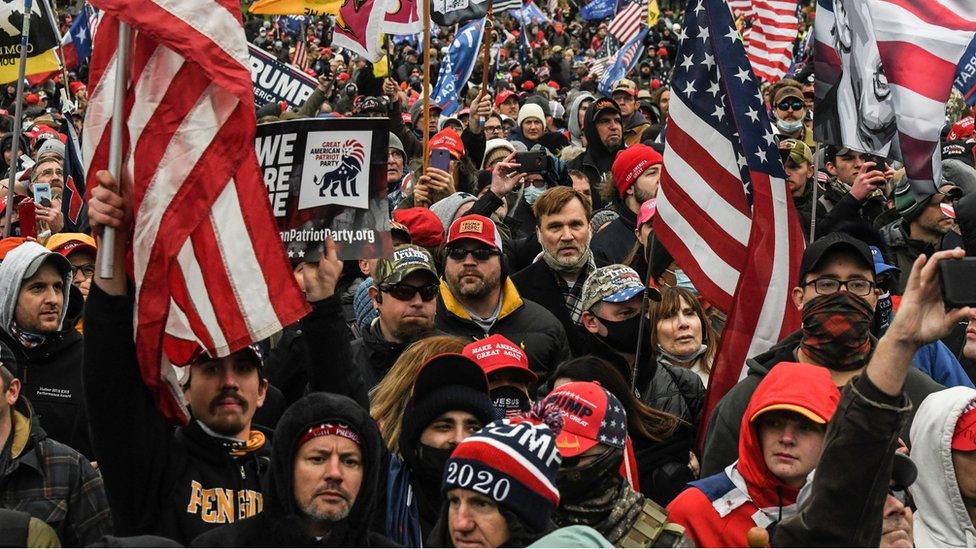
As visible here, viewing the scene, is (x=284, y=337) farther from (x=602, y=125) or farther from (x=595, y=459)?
(x=602, y=125)

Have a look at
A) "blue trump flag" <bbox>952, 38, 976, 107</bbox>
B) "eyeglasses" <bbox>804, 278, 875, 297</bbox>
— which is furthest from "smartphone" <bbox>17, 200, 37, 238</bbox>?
"blue trump flag" <bbox>952, 38, 976, 107</bbox>

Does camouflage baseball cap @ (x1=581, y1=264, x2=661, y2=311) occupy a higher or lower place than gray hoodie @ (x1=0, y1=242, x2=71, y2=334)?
lower

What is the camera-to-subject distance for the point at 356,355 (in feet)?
22.8

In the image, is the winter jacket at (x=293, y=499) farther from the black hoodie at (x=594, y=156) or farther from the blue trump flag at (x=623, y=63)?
the blue trump flag at (x=623, y=63)

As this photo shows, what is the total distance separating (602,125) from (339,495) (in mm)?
7708

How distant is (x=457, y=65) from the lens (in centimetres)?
1456

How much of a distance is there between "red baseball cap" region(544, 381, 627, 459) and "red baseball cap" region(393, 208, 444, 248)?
138 inches

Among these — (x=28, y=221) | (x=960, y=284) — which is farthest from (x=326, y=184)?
(x=28, y=221)

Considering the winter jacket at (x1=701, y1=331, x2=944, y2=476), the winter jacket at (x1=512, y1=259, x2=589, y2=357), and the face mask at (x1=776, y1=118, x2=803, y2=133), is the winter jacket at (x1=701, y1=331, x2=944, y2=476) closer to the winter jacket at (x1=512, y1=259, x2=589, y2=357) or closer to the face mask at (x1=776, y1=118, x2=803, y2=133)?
the winter jacket at (x1=512, y1=259, x2=589, y2=357)

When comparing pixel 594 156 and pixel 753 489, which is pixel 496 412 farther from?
pixel 594 156

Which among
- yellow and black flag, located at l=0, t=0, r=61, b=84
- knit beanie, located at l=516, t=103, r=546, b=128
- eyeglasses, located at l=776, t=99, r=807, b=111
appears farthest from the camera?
knit beanie, located at l=516, t=103, r=546, b=128

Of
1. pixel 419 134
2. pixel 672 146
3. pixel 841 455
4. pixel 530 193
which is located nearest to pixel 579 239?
pixel 672 146

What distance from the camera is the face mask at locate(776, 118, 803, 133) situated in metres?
12.4

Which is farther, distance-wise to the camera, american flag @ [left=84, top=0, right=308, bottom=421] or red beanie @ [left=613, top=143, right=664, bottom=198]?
red beanie @ [left=613, top=143, right=664, bottom=198]
